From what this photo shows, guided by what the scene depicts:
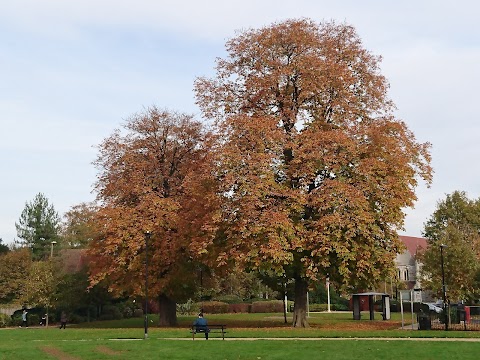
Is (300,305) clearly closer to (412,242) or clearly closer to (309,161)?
(309,161)

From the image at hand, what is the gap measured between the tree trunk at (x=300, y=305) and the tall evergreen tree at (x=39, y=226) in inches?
2512

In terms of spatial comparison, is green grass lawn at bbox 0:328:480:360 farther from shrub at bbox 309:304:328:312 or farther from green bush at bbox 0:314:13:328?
shrub at bbox 309:304:328:312

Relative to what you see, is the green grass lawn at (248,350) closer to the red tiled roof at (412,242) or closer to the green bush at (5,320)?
the green bush at (5,320)

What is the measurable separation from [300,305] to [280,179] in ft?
26.4

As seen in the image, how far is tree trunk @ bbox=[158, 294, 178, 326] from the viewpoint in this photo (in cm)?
4406

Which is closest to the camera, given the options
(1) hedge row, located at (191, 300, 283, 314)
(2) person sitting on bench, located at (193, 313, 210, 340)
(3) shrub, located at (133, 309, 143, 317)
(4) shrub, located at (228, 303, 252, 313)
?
(2) person sitting on bench, located at (193, 313, 210, 340)

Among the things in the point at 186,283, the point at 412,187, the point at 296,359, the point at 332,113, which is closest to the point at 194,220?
the point at 186,283

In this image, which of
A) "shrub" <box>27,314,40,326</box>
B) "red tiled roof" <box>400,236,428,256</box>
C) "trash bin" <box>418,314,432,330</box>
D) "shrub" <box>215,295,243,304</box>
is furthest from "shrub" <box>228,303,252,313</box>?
"red tiled roof" <box>400,236,428,256</box>

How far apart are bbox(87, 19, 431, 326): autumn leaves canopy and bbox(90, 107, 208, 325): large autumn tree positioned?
13 cm

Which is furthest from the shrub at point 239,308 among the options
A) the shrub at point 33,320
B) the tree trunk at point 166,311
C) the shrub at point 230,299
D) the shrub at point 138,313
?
the tree trunk at point 166,311

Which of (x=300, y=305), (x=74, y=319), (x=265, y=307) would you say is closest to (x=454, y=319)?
(x=300, y=305)

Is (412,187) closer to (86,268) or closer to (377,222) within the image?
(377,222)

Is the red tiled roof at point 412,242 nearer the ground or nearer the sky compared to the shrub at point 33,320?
nearer the sky

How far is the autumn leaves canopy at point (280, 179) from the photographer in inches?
1339
